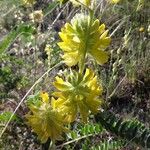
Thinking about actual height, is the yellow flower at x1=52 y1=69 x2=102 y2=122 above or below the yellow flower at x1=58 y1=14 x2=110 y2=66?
below

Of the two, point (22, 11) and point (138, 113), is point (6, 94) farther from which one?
point (22, 11)

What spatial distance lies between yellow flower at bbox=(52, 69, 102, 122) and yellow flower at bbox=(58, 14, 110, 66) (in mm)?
40

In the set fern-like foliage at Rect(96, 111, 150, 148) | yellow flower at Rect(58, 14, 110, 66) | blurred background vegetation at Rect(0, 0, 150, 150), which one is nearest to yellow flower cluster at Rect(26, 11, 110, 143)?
yellow flower at Rect(58, 14, 110, 66)

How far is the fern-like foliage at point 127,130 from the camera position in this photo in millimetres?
1478

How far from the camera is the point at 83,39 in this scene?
3.07 feet

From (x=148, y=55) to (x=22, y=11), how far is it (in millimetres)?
A: 1457

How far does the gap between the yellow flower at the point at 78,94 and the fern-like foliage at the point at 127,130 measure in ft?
1.61

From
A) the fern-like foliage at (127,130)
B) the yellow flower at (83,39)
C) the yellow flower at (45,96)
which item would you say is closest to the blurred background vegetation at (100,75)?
the fern-like foliage at (127,130)

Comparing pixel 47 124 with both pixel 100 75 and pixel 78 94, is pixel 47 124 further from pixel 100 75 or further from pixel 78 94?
→ pixel 100 75

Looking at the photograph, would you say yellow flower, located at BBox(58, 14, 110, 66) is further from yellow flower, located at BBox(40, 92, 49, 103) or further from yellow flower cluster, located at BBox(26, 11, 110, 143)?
yellow flower, located at BBox(40, 92, 49, 103)

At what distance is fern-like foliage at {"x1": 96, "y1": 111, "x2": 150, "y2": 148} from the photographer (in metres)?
1.48

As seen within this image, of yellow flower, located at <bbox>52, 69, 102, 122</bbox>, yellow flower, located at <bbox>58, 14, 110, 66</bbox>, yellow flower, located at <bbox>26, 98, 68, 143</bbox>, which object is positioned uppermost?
yellow flower, located at <bbox>58, 14, 110, 66</bbox>

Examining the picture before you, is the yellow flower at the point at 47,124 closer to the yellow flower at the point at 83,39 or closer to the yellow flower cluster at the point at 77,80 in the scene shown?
the yellow flower cluster at the point at 77,80

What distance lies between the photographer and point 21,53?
129 inches
